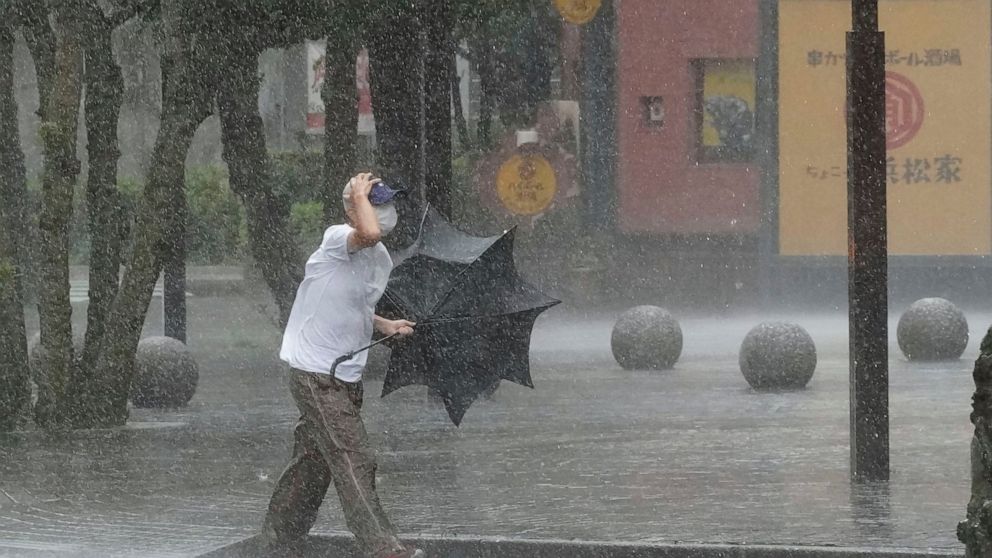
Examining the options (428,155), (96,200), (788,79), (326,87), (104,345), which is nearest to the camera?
(104,345)

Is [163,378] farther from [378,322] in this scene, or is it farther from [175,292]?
[378,322]

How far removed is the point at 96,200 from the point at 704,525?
6991mm

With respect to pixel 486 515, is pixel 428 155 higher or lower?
higher

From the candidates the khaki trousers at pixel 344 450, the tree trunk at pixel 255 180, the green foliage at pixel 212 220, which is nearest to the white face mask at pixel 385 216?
the khaki trousers at pixel 344 450

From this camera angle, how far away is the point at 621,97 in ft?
85.4

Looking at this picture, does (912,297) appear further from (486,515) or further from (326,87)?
(486,515)

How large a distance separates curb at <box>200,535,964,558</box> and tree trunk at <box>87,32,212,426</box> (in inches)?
203

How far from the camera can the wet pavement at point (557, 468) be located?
326 inches

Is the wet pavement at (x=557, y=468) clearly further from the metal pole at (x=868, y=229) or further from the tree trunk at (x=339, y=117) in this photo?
the tree trunk at (x=339, y=117)

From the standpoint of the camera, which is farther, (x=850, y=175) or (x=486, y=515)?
(x=850, y=175)

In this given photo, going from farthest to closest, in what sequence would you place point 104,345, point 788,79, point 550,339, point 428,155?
1. point 788,79
2. point 550,339
3. point 428,155
4. point 104,345

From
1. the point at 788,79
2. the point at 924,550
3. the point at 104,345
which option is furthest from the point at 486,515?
the point at 788,79

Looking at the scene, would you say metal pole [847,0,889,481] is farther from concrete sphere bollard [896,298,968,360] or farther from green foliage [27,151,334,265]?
green foliage [27,151,334,265]

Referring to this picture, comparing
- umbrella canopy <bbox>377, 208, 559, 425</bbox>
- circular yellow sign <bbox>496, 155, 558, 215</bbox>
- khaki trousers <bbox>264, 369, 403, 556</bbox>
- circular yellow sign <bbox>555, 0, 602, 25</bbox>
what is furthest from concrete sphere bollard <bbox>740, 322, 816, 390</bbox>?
circular yellow sign <bbox>496, 155, 558, 215</bbox>
